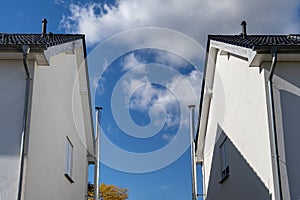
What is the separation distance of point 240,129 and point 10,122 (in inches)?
212

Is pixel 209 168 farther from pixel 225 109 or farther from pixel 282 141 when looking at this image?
pixel 282 141

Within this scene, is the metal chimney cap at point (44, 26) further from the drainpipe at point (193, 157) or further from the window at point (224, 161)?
the window at point (224, 161)

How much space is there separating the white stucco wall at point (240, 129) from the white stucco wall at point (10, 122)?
4.56m

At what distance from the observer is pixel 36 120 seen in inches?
328

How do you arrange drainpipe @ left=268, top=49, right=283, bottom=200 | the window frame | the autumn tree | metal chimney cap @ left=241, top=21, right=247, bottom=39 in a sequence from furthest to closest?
the autumn tree < metal chimney cap @ left=241, top=21, right=247, bottom=39 < the window frame < drainpipe @ left=268, top=49, right=283, bottom=200

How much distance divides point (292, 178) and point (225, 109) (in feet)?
16.1

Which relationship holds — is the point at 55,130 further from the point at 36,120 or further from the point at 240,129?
the point at 240,129

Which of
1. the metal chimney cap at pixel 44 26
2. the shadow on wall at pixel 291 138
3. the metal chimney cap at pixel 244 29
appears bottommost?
the shadow on wall at pixel 291 138

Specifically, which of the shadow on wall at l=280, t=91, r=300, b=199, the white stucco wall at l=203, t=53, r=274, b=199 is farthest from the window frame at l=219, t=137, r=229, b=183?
the shadow on wall at l=280, t=91, r=300, b=199

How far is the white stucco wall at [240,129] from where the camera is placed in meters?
8.38

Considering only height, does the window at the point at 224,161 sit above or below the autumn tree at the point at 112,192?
below

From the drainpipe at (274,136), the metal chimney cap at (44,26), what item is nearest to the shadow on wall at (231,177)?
the drainpipe at (274,136)

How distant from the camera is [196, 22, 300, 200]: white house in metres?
7.79

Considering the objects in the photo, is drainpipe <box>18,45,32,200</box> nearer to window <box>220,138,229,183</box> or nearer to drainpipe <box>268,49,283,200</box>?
drainpipe <box>268,49,283,200</box>
